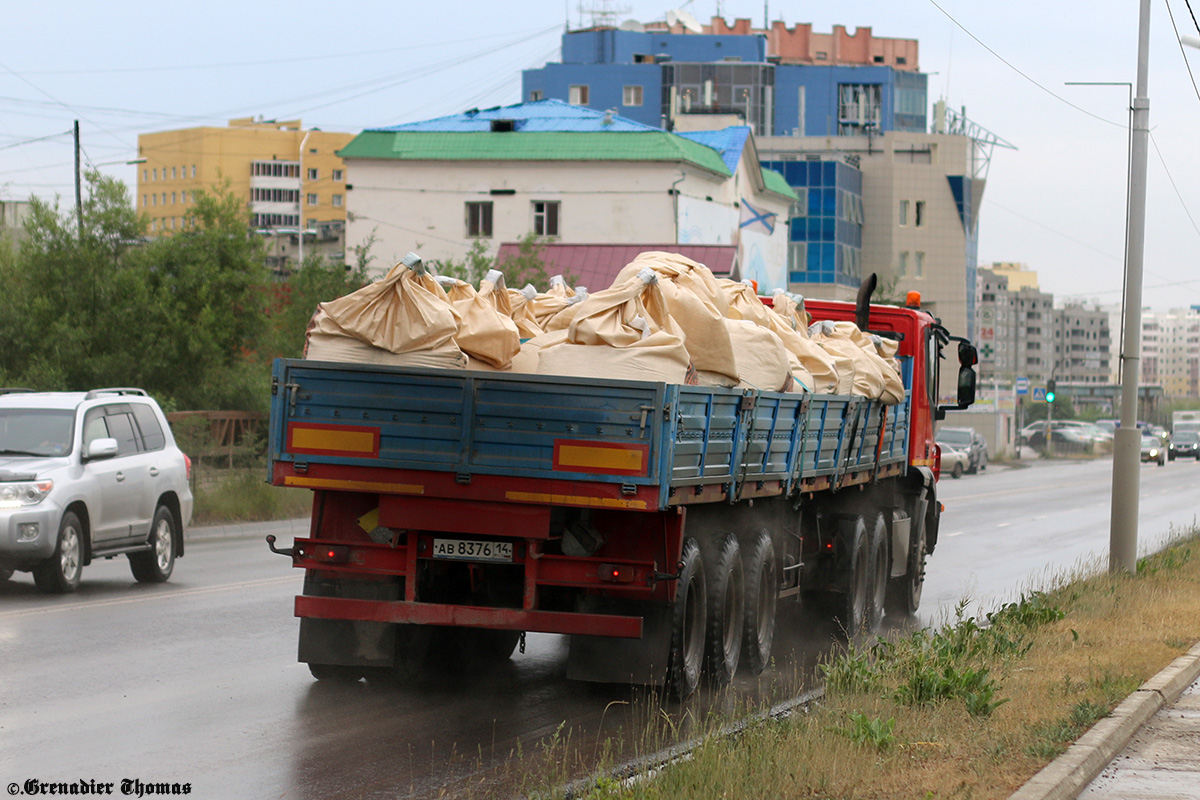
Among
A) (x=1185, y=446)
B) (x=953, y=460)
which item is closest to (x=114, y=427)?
(x=953, y=460)

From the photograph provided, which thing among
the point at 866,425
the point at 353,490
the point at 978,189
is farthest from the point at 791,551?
the point at 978,189

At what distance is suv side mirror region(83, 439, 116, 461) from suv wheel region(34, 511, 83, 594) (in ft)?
1.83

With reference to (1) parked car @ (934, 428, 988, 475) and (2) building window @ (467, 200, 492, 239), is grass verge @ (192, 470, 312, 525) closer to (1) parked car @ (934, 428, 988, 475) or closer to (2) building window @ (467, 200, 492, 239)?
(1) parked car @ (934, 428, 988, 475)

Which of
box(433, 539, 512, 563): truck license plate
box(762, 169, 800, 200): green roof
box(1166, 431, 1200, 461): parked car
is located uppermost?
box(762, 169, 800, 200): green roof

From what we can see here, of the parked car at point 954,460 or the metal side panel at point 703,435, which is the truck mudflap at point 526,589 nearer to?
the metal side panel at point 703,435

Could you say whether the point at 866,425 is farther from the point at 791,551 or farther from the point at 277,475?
the point at 277,475

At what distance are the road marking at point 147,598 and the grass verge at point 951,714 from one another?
6264mm

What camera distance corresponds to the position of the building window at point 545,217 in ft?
190

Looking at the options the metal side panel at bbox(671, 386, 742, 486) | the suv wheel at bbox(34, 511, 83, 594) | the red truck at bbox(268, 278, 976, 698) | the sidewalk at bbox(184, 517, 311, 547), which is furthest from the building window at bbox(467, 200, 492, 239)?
the metal side panel at bbox(671, 386, 742, 486)

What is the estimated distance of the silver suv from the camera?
43.9 feet

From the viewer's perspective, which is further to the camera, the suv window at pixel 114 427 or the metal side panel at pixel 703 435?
the suv window at pixel 114 427

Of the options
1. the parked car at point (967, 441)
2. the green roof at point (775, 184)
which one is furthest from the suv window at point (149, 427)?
the green roof at point (775, 184)

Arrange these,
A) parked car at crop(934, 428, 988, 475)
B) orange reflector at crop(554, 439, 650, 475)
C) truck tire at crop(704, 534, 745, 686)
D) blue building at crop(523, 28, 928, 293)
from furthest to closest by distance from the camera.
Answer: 1. blue building at crop(523, 28, 928, 293)
2. parked car at crop(934, 428, 988, 475)
3. truck tire at crop(704, 534, 745, 686)
4. orange reflector at crop(554, 439, 650, 475)

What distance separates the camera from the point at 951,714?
7.86 metres
